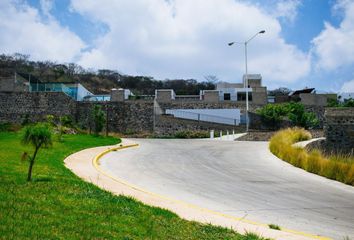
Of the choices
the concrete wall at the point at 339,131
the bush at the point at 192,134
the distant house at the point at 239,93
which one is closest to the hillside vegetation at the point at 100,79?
the distant house at the point at 239,93

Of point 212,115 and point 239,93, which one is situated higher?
point 239,93

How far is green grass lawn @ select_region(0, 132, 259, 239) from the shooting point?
227 inches

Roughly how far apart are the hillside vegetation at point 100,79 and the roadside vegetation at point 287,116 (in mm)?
42809

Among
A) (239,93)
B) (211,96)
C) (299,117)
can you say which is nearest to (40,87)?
(211,96)

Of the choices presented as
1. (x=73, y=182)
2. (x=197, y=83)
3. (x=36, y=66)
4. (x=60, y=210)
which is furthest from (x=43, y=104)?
(x=197, y=83)

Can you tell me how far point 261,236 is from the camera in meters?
6.60

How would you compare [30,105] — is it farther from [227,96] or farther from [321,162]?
[321,162]

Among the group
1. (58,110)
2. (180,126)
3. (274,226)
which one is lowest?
(274,226)

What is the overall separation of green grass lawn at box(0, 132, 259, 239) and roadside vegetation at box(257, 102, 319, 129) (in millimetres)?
43074

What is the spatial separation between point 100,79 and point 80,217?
10221cm

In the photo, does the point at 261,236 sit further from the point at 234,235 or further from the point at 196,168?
the point at 196,168

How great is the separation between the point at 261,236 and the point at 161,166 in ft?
34.2

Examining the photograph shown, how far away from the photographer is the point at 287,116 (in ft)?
164

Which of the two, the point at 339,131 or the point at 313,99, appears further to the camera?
the point at 313,99
